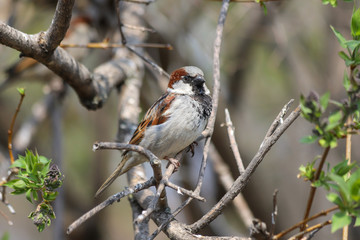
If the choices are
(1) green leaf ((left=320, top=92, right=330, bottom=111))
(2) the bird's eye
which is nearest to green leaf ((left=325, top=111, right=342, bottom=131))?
(1) green leaf ((left=320, top=92, right=330, bottom=111))

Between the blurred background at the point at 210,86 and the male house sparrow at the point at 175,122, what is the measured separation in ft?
3.22

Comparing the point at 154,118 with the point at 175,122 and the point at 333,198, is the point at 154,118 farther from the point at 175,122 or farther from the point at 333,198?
the point at 333,198

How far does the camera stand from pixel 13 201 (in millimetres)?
6035

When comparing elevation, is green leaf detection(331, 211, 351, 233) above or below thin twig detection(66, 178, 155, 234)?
below

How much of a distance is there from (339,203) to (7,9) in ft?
11.9

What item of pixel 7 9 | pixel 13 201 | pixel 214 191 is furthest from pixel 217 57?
pixel 13 201

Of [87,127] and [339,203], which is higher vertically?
[87,127]

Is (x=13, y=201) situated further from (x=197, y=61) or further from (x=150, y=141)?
(x=150, y=141)

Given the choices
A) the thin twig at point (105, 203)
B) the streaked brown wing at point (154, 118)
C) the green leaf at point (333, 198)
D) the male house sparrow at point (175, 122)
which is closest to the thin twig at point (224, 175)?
the male house sparrow at point (175, 122)

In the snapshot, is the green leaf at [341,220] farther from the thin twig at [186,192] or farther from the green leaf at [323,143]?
the thin twig at [186,192]

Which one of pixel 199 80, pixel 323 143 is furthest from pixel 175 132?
pixel 323 143

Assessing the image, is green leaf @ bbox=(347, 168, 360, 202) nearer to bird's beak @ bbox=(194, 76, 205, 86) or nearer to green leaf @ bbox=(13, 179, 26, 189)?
green leaf @ bbox=(13, 179, 26, 189)

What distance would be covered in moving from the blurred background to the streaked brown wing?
996 millimetres

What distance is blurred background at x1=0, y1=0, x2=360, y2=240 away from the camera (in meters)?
3.76
